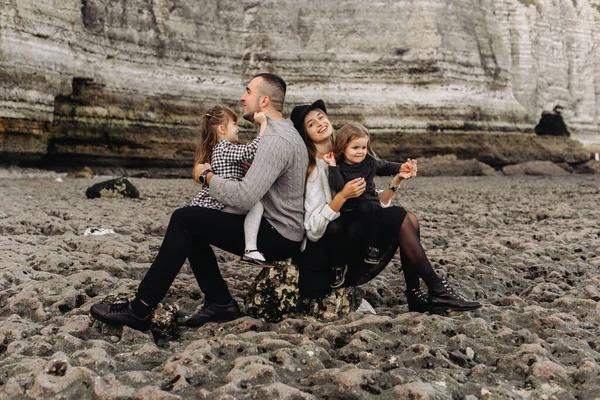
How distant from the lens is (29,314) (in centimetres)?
328

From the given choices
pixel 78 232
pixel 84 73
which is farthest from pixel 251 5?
pixel 78 232

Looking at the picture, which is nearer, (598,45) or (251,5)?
(251,5)

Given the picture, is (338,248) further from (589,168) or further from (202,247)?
(589,168)

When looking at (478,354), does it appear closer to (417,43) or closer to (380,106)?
(380,106)

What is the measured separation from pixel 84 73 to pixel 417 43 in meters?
11.7

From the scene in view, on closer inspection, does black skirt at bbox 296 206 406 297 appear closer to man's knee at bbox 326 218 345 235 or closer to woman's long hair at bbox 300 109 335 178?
man's knee at bbox 326 218 345 235

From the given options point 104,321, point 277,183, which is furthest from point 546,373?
point 104,321

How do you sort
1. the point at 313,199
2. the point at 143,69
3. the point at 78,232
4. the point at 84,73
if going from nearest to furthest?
the point at 313,199 < the point at 78,232 < the point at 84,73 < the point at 143,69

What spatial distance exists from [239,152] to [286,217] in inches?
18.8

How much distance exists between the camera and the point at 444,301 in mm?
3270

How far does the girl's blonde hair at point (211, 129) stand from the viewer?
3.42m

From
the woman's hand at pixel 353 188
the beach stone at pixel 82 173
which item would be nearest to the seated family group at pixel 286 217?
the woman's hand at pixel 353 188

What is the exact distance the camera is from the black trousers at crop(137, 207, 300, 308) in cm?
300

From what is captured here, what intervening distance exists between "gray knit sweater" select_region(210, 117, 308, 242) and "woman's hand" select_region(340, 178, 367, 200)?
334 millimetres
